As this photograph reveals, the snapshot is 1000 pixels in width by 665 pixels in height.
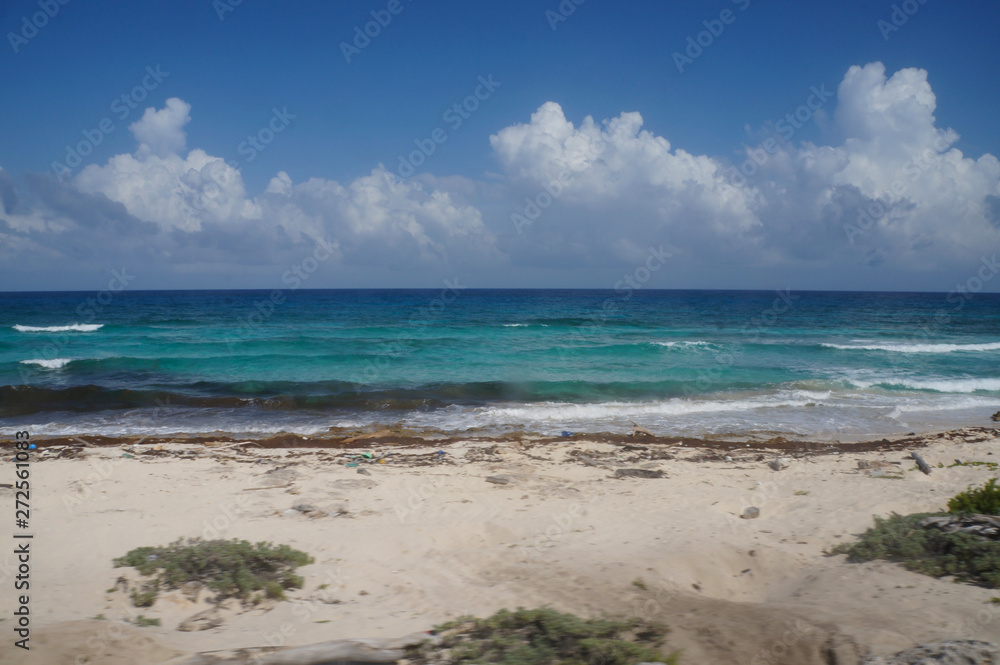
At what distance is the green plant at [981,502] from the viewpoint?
5336 mm

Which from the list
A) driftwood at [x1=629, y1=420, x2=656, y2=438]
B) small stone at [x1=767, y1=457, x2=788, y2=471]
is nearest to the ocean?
driftwood at [x1=629, y1=420, x2=656, y2=438]

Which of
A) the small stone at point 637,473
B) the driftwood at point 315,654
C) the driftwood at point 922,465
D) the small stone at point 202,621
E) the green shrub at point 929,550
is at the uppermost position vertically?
the green shrub at point 929,550

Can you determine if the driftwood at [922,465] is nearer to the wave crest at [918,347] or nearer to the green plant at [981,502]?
the green plant at [981,502]

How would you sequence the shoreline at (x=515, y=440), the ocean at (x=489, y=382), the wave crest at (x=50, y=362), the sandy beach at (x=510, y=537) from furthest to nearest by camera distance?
the wave crest at (x=50, y=362), the ocean at (x=489, y=382), the shoreline at (x=515, y=440), the sandy beach at (x=510, y=537)

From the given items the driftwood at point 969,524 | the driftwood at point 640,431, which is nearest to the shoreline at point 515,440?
the driftwood at point 640,431

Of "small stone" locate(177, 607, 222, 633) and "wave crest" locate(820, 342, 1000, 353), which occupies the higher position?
"wave crest" locate(820, 342, 1000, 353)

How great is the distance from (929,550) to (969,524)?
1.66 ft

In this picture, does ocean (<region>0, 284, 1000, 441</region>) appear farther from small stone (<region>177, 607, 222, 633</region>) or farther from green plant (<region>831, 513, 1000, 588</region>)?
small stone (<region>177, 607, 222, 633</region>)

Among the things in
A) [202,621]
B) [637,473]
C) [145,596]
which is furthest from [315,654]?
[637,473]

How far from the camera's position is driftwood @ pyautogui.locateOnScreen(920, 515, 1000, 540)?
4.63m

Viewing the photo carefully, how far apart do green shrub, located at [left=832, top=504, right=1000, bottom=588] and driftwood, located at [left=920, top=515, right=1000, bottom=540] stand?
0.28 feet

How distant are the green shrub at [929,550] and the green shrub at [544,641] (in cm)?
268

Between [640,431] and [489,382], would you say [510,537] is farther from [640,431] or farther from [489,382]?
[489,382]

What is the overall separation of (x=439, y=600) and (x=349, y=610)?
2.52 feet
